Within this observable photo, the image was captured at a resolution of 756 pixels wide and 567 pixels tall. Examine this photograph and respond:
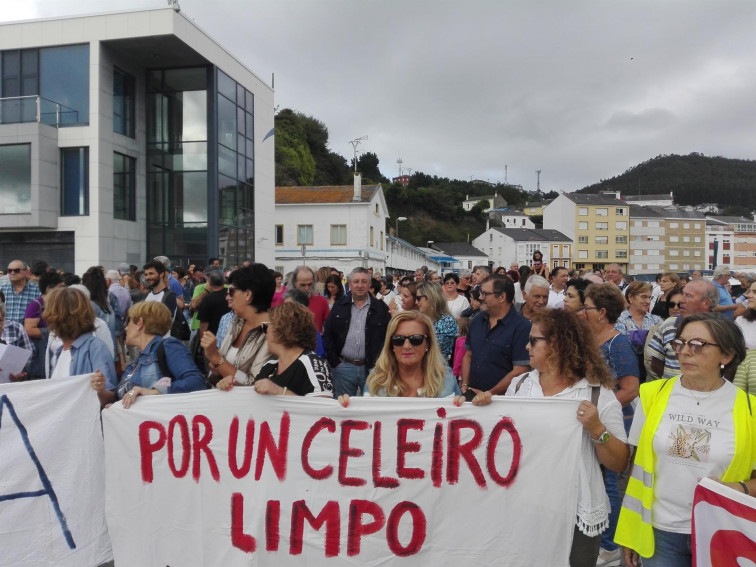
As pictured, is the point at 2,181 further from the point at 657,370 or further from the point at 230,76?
the point at 657,370

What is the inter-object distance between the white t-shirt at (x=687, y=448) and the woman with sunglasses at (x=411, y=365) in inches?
48.3


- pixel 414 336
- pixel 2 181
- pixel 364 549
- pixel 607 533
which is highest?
pixel 2 181

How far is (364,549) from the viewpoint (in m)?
3.45

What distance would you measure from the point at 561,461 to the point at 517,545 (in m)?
0.54

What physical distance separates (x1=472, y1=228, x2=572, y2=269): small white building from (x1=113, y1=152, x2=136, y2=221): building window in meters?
71.7

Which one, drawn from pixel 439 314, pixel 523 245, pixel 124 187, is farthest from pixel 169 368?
pixel 523 245

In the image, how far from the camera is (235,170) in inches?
947

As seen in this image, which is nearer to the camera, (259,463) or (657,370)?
(259,463)

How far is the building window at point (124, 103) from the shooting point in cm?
2111

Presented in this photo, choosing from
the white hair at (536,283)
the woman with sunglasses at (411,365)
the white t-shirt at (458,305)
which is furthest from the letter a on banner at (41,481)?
the white t-shirt at (458,305)

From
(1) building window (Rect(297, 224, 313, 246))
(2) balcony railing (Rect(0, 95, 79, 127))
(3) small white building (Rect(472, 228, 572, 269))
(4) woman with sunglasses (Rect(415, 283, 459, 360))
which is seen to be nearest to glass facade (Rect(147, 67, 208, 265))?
(2) balcony railing (Rect(0, 95, 79, 127))

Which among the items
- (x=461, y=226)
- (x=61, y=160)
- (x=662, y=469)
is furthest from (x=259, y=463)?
(x=461, y=226)

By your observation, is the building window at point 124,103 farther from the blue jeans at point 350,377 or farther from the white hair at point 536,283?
the white hair at point 536,283

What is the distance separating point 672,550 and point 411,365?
5.46 feet
